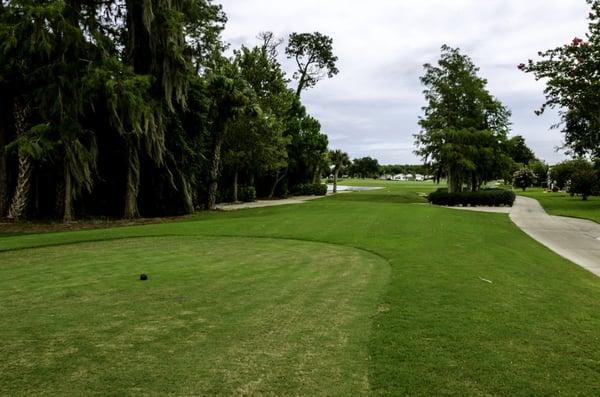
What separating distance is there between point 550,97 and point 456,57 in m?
21.5

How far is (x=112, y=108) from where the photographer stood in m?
17.9

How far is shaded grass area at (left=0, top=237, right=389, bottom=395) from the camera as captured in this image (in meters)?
3.56

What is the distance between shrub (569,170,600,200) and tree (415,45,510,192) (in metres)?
8.66

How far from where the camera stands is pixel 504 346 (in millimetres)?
4578

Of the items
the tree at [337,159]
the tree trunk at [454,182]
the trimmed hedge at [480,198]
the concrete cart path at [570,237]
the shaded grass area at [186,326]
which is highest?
the tree at [337,159]

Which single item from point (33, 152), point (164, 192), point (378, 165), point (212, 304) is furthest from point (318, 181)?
point (378, 165)

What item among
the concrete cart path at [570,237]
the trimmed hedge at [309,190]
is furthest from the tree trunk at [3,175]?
the trimmed hedge at [309,190]

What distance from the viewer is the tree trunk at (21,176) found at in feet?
64.0

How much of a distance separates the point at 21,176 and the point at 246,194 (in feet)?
64.9

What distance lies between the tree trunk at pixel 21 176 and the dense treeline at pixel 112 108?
0.14 feet

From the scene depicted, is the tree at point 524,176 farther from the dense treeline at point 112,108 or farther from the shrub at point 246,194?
the dense treeline at point 112,108

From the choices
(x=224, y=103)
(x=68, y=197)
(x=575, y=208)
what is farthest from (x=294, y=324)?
(x=575, y=208)

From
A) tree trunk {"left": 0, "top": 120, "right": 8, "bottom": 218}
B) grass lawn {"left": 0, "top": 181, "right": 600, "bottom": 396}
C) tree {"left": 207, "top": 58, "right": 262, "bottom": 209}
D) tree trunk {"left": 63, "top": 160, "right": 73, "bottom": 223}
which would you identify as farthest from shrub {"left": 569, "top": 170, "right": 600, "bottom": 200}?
tree trunk {"left": 0, "top": 120, "right": 8, "bottom": 218}

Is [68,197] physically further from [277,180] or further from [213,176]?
[277,180]
